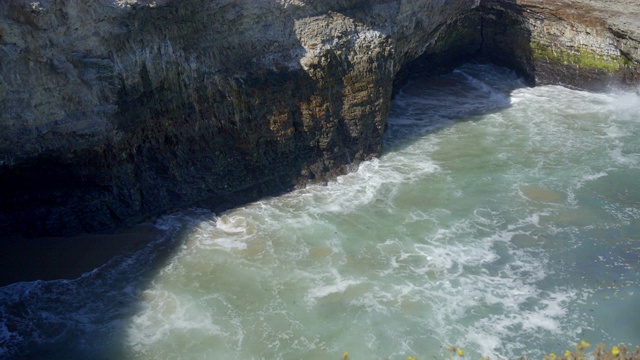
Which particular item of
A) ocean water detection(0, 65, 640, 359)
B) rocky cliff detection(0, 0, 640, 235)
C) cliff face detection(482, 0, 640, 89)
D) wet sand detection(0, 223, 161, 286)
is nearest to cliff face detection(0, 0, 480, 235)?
rocky cliff detection(0, 0, 640, 235)

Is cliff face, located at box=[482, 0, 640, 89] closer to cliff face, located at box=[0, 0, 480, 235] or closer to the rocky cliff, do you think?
the rocky cliff

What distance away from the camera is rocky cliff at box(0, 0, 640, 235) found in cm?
1053

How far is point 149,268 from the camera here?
10609 millimetres

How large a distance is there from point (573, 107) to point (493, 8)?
3706 mm

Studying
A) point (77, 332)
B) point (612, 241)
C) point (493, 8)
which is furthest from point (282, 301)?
point (493, 8)

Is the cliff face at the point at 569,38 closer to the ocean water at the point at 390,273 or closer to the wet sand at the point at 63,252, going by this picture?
the ocean water at the point at 390,273

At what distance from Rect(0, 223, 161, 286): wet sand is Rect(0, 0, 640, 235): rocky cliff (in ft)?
0.86

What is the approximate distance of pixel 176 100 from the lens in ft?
38.5

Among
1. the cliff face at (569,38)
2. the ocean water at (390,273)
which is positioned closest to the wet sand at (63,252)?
the ocean water at (390,273)

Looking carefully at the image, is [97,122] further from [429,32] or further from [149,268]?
[429,32]

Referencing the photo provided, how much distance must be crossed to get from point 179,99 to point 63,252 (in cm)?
335

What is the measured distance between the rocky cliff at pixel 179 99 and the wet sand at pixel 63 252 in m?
0.26

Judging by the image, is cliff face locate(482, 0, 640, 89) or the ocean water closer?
the ocean water

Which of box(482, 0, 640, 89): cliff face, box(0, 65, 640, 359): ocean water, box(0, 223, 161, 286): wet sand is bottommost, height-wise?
box(0, 65, 640, 359): ocean water
